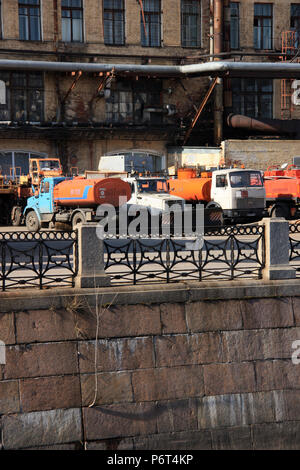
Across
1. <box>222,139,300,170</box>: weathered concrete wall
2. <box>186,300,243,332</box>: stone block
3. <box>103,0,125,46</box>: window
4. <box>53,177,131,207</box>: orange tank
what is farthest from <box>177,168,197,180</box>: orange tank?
<box>186,300,243,332</box>: stone block

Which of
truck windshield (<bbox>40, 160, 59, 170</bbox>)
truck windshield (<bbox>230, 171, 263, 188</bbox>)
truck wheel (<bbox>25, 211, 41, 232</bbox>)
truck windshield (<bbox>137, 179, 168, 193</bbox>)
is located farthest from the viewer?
truck windshield (<bbox>40, 160, 59, 170</bbox>)

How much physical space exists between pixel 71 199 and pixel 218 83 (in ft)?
46.8

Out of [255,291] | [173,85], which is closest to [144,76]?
[173,85]

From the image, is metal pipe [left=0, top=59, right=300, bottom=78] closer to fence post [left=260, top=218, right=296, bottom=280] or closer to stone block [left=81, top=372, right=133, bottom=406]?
fence post [left=260, top=218, right=296, bottom=280]

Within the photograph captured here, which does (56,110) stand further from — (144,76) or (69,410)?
(69,410)

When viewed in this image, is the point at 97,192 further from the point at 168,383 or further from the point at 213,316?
the point at 168,383

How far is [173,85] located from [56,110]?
6.27 metres

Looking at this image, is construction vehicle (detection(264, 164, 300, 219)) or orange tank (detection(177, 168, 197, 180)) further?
orange tank (detection(177, 168, 197, 180))

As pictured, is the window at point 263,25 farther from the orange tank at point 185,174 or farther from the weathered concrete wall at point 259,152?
the orange tank at point 185,174

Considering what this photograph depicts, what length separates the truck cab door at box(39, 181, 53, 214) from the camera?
23.9 metres

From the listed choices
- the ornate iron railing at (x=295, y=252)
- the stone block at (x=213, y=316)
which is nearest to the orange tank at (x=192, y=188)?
the ornate iron railing at (x=295, y=252)

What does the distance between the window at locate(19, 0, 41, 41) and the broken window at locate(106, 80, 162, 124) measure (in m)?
4.71

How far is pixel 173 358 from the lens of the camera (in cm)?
933

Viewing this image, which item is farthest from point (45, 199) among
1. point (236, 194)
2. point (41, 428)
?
point (41, 428)
